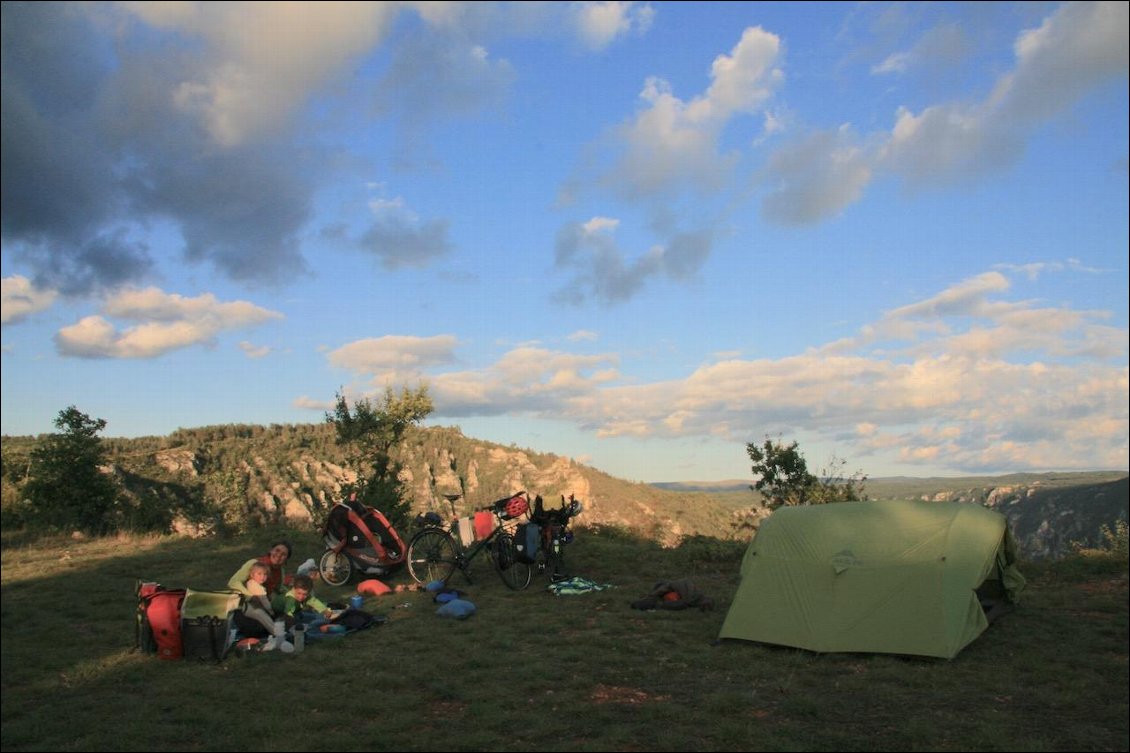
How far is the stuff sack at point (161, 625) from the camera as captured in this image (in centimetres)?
757

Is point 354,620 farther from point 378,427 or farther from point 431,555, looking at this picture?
point 378,427

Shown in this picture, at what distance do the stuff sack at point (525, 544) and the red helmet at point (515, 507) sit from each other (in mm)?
362

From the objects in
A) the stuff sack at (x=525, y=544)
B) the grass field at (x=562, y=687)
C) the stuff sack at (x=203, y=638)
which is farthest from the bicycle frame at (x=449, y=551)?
the stuff sack at (x=203, y=638)

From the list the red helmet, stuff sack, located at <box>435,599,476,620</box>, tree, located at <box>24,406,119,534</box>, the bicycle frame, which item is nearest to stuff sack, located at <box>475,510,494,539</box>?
the bicycle frame

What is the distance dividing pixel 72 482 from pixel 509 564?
11954mm

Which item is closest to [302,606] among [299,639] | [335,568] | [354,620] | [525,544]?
[354,620]

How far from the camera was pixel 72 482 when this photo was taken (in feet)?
56.7

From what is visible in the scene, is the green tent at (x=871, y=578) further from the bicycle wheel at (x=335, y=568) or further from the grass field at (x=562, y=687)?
the bicycle wheel at (x=335, y=568)

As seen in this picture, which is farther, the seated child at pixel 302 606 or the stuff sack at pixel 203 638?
the seated child at pixel 302 606

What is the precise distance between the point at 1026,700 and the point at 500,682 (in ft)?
15.0

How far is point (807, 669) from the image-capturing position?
Answer: 23.9 feet

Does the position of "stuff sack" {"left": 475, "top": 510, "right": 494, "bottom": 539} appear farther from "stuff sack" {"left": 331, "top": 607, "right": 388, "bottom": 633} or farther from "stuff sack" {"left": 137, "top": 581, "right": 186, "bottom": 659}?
"stuff sack" {"left": 137, "top": 581, "right": 186, "bottom": 659}

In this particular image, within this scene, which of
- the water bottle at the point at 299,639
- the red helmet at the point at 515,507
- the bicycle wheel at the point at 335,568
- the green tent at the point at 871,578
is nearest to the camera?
the green tent at the point at 871,578

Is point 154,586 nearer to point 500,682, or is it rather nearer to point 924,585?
point 500,682
